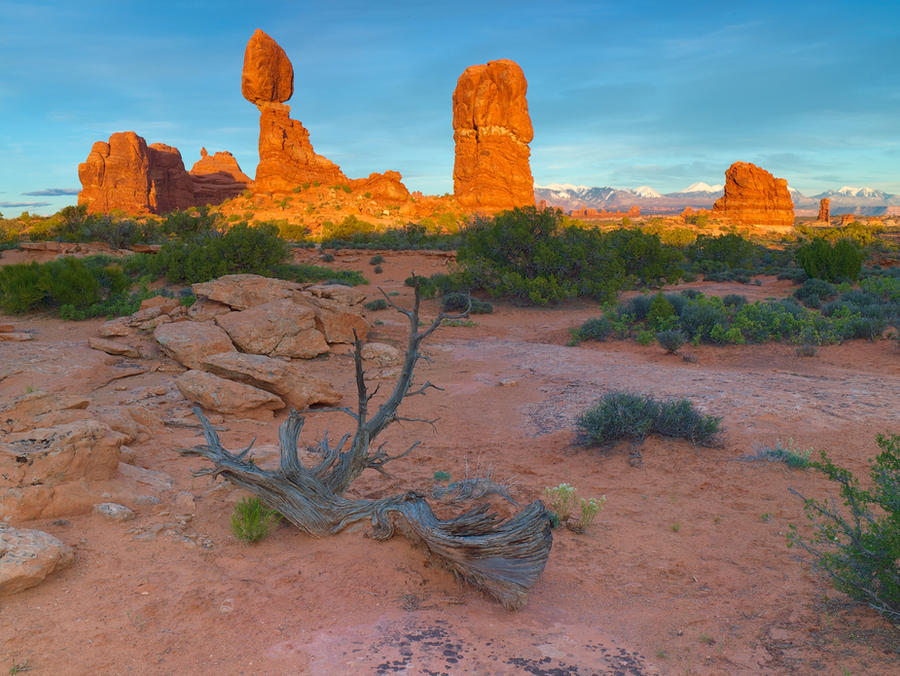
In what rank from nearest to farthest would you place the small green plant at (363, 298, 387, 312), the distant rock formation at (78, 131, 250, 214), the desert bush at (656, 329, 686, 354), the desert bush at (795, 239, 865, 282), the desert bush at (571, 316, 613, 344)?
the desert bush at (656, 329, 686, 354), the desert bush at (571, 316, 613, 344), the small green plant at (363, 298, 387, 312), the desert bush at (795, 239, 865, 282), the distant rock formation at (78, 131, 250, 214)

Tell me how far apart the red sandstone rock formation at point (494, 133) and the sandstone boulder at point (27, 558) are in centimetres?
4931

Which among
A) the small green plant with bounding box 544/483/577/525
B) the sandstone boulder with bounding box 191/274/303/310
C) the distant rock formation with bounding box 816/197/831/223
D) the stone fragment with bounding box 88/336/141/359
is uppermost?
the distant rock formation with bounding box 816/197/831/223

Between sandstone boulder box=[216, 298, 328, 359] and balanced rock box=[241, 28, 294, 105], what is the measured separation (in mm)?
45701

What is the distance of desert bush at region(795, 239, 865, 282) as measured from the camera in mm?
18406

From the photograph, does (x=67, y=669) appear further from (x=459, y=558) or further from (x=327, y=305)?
(x=327, y=305)

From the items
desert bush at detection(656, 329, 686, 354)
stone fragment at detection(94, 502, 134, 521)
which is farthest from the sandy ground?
desert bush at detection(656, 329, 686, 354)

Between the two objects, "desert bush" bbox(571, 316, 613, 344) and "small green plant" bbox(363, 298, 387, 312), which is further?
"small green plant" bbox(363, 298, 387, 312)

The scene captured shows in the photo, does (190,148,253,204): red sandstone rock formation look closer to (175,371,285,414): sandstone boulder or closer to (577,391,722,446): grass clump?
(175,371,285,414): sandstone boulder

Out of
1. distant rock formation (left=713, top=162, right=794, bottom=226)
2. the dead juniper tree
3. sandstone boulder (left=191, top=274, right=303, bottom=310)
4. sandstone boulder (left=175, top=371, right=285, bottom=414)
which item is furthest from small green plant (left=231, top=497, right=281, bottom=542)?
distant rock formation (left=713, top=162, right=794, bottom=226)

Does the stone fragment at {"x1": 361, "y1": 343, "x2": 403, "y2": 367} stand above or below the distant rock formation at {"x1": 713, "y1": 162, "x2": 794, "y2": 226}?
below

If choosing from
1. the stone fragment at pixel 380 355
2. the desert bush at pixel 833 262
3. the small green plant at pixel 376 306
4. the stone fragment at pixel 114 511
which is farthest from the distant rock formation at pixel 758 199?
the stone fragment at pixel 114 511

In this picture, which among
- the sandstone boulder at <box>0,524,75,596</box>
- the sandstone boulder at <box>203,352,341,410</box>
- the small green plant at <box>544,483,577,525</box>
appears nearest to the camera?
the sandstone boulder at <box>0,524,75,596</box>

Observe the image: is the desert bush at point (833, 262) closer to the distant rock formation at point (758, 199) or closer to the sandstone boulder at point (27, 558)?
the sandstone boulder at point (27, 558)

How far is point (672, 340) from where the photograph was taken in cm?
954
